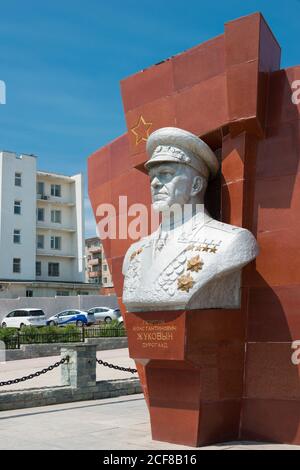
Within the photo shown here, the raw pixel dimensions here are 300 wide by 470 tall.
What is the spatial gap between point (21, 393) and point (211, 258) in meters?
5.98

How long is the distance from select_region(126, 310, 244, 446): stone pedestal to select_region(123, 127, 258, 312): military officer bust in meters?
0.20

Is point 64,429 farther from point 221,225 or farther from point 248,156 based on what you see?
point 248,156

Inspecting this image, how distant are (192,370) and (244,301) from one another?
1084mm

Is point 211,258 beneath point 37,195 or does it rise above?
beneath

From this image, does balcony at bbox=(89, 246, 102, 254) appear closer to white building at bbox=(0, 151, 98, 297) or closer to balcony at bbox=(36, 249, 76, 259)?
white building at bbox=(0, 151, 98, 297)

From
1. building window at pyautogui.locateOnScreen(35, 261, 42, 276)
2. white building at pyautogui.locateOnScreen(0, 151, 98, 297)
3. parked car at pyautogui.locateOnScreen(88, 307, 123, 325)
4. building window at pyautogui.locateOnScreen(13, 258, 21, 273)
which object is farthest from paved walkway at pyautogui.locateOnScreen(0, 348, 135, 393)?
building window at pyautogui.locateOnScreen(35, 261, 42, 276)

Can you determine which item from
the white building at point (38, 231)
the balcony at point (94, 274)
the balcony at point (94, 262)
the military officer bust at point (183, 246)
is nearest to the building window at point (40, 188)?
the white building at point (38, 231)

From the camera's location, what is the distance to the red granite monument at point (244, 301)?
275 inches

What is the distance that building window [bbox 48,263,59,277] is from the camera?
44453 millimetres

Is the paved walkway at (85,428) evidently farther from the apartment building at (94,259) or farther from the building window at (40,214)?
the apartment building at (94,259)

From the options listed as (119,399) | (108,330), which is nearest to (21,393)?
(119,399)

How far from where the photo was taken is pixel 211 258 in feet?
22.5

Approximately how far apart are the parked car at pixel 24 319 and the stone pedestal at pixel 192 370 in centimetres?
2412

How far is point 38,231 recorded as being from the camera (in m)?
44.1
